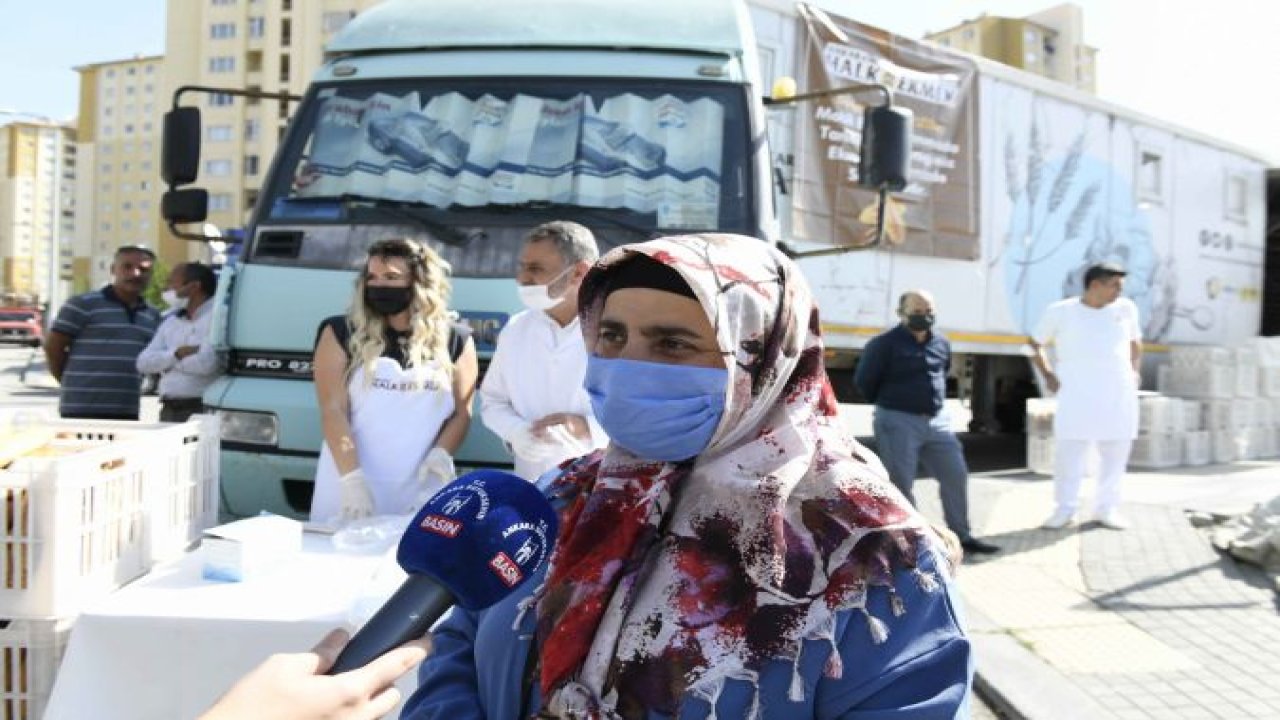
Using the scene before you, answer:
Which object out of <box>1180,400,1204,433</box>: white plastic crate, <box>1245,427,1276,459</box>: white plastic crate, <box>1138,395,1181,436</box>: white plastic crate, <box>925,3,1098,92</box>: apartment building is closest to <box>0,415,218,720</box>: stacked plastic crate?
<box>1138,395,1181,436</box>: white plastic crate

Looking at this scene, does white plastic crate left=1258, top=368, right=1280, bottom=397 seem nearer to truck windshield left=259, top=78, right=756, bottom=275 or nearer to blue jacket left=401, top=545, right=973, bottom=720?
truck windshield left=259, top=78, right=756, bottom=275

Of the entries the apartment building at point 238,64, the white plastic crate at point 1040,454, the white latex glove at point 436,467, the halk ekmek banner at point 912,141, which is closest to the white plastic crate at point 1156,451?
the white plastic crate at point 1040,454

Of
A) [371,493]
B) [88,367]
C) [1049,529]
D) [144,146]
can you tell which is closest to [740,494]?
[371,493]

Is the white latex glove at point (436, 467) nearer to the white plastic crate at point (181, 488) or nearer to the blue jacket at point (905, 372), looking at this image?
the white plastic crate at point (181, 488)

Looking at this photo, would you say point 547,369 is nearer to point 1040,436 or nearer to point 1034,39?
point 1040,436

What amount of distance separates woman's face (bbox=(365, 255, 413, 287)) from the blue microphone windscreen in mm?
2287

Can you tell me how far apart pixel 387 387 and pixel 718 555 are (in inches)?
96.4

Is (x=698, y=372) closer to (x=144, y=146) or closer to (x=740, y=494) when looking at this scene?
(x=740, y=494)

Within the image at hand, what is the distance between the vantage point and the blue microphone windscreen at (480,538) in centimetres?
129

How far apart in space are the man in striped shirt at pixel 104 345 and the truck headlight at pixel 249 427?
4.65ft

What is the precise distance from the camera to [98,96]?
103 metres

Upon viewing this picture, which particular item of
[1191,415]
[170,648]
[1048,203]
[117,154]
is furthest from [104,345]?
[117,154]

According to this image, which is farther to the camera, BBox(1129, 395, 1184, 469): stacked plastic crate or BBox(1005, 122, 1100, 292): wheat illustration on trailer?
BBox(1005, 122, 1100, 292): wheat illustration on trailer

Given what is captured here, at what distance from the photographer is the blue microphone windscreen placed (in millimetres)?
1293
